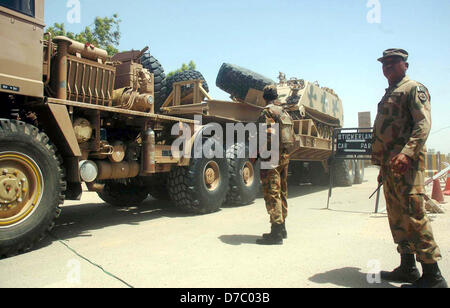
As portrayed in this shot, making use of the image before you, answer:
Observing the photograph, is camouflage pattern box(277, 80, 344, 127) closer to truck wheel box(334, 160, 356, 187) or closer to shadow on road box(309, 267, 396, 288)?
truck wheel box(334, 160, 356, 187)

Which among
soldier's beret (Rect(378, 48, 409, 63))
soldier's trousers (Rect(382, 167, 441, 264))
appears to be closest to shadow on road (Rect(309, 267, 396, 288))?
soldier's trousers (Rect(382, 167, 441, 264))

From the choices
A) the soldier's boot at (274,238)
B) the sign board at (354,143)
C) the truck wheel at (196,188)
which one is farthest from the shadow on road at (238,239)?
the sign board at (354,143)

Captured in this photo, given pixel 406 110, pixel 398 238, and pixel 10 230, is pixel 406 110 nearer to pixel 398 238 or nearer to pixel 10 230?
pixel 398 238

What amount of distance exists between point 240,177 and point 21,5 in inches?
183

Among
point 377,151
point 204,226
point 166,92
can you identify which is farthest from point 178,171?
point 377,151

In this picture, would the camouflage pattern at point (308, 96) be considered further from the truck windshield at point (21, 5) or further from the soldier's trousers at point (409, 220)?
the truck windshield at point (21, 5)

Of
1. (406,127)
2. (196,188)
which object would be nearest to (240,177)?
(196,188)

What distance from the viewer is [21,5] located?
383 cm

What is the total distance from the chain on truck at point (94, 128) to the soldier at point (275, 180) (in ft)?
3.63

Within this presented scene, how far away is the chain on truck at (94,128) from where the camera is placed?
3656mm

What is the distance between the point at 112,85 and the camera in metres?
4.93

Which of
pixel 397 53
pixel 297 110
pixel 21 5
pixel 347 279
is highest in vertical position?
pixel 21 5

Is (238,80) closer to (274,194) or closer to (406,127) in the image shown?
(274,194)

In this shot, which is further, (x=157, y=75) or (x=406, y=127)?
(x=157, y=75)
